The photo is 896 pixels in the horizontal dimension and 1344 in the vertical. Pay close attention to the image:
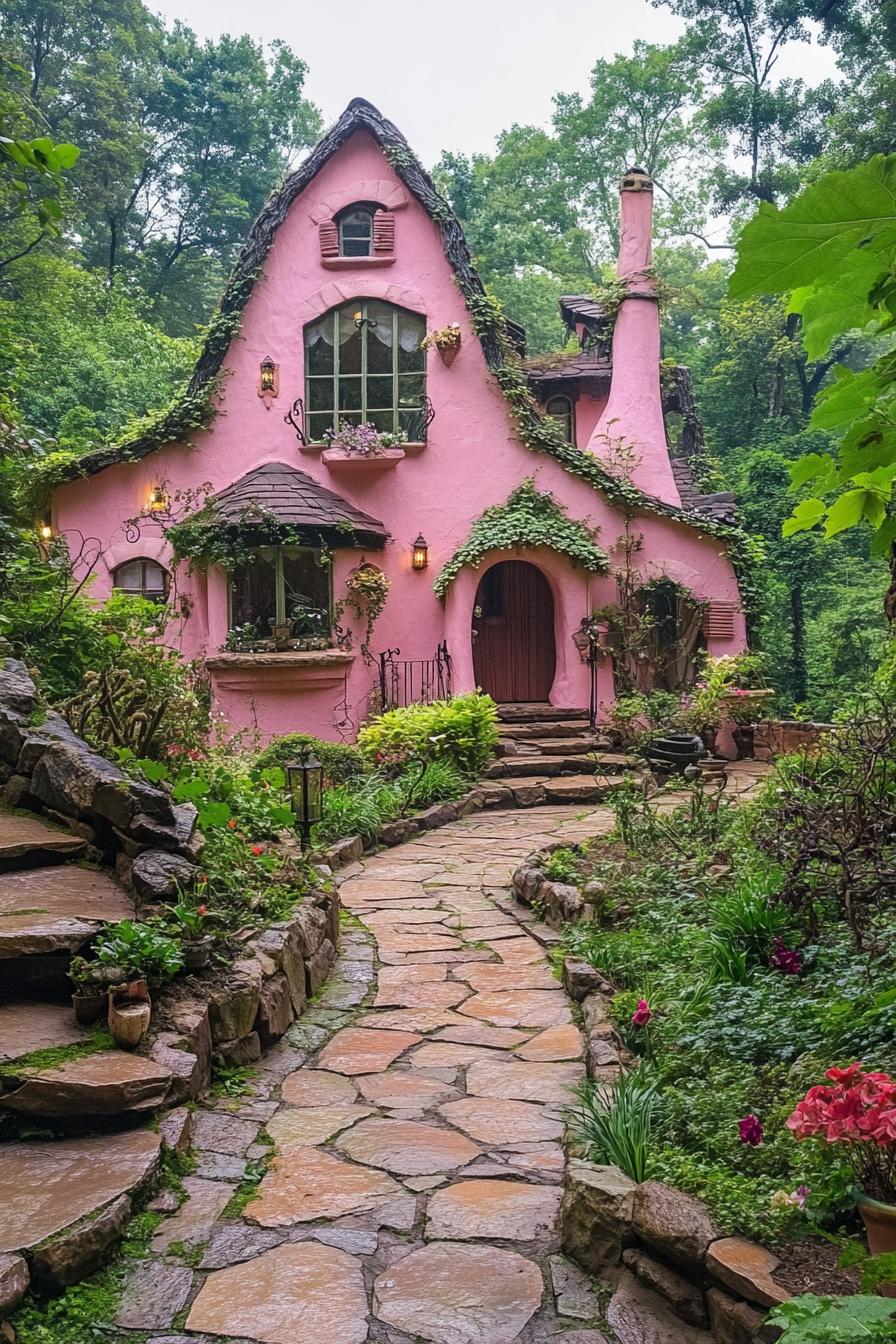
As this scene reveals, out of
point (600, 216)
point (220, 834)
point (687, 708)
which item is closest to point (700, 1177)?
point (220, 834)

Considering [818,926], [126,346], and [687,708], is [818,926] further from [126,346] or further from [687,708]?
[126,346]

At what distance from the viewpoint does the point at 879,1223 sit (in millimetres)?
1997

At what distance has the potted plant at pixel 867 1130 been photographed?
1.99 metres

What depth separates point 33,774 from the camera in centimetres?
474

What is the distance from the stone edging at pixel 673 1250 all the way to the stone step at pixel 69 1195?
1.25m

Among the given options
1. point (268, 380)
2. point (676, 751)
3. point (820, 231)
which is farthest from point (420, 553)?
point (820, 231)

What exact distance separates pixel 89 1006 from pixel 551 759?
26.2 feet

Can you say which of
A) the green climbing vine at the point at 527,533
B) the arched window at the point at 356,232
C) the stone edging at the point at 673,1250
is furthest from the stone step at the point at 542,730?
the stone edging at the point at 673,1250

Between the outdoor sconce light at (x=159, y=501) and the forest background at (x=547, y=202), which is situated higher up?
the forest background at (x=547, y=202)

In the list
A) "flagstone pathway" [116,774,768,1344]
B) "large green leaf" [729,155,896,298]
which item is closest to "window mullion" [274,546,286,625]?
"flagstone pathway" [116,774,768,1344]

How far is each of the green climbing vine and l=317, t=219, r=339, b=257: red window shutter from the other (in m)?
4.16

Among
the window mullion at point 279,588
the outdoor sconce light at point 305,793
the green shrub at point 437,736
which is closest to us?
the outdoor sconce light at point 305,793

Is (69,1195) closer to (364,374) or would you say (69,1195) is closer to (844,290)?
(844,290)

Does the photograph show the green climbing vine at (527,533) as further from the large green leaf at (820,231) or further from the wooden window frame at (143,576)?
the large green leaf at (820,231)
